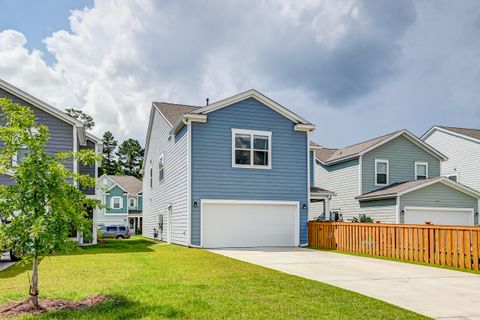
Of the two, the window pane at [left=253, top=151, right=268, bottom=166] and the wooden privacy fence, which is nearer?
the wooden privacy fence

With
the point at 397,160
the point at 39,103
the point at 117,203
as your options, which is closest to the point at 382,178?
the point at 397,160

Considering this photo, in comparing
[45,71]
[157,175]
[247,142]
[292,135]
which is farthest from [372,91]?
[45,71]

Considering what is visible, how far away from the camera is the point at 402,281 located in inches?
328

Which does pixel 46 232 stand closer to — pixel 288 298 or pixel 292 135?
Result: pixel 288 298

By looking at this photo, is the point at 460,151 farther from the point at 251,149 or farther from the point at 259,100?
the point at 251,149

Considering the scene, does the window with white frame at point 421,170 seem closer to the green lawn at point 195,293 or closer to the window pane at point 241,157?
the window pane at point 241,157

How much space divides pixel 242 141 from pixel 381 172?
33.1ft

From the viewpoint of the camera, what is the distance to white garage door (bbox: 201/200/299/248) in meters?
16.8

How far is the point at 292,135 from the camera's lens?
60.0ft

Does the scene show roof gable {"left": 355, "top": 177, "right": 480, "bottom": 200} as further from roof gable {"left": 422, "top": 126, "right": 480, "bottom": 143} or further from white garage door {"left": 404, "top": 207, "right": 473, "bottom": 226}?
roof gable {"left": 422, "top": 126, "right": 480, "bottom": 143}

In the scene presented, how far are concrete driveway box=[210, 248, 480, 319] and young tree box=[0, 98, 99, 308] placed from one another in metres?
4.90

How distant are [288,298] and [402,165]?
1957 cm

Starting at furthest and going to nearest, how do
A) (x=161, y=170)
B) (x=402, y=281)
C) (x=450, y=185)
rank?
(x=161, y=170) → (x=450, y=185) → (x=402, y=281)

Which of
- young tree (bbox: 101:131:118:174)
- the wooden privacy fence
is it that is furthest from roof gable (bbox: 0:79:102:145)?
young tree (bbox: 101:131:118:174)
